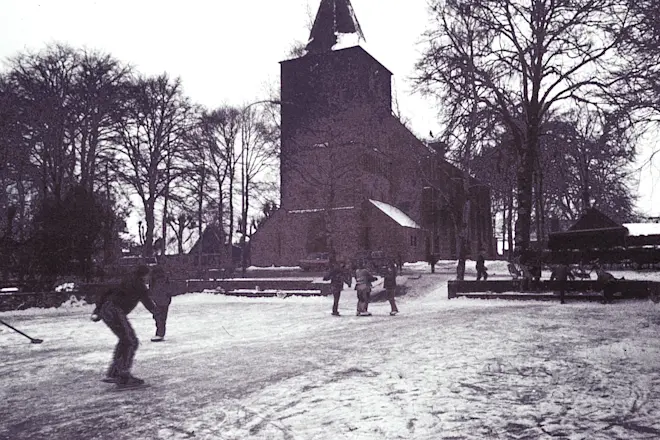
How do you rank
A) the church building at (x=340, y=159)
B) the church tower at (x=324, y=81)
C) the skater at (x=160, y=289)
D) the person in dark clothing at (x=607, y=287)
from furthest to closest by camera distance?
the church tower at (x=324, y=81), the church building at (x=340, y=159), the person in dark clothing at (x=607, y=287), the skater at (x=160, y=289)

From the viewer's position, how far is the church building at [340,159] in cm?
4441

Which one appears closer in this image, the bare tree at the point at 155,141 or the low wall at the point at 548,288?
the low wall at the point at 548,288

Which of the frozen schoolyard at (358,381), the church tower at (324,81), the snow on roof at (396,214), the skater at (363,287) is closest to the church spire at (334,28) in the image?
the church tower at (324,81)

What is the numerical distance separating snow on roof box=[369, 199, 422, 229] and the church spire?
13.1 m

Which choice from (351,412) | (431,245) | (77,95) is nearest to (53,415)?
(351,412)

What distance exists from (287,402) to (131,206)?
31926 mm

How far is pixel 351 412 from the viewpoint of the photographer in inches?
254

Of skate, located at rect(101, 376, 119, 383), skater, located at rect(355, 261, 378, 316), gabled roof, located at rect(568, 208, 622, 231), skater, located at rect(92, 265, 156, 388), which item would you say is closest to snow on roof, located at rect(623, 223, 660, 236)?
gabled roof, located at rect(568, 208, 622, 231)

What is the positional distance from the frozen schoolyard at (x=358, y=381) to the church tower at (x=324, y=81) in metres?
31.4

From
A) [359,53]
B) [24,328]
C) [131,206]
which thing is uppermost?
[359,53]

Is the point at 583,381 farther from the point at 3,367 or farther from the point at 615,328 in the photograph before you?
the point at 3,367

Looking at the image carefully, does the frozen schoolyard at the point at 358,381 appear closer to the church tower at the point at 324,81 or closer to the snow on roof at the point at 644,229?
the snow on roof at the point at 644,229

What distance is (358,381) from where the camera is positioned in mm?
7945

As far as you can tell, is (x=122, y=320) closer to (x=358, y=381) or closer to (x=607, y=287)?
(x=358, y=381)
